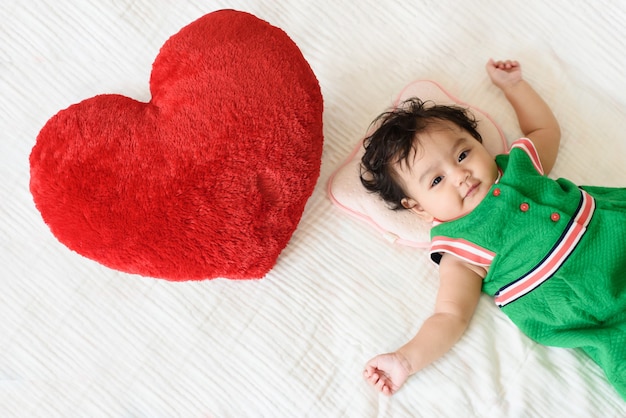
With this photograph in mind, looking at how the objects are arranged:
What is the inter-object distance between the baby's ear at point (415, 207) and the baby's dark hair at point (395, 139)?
1cm

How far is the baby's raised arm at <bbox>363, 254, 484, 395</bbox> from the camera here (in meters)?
1.04

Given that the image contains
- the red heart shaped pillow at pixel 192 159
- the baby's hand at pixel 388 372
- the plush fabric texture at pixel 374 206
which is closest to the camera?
the red heart shaped pillow at pixel 192 159

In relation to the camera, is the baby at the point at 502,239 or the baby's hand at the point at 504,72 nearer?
the baby at the point at 502,239

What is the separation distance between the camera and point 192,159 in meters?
0.94

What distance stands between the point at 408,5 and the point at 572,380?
2.78ft

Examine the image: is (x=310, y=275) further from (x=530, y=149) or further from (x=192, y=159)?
(x=530, y=149)

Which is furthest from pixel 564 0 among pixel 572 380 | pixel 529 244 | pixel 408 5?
pixel 572 380

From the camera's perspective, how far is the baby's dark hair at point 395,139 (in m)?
1.06

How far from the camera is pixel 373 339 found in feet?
3.59

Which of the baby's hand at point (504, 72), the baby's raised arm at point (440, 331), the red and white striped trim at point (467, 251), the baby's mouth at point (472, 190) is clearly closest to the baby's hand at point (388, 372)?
the baby's raised arm at point (440, 331)

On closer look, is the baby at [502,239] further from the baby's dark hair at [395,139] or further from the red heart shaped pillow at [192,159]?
the red heart shaped pillow at [192,159]

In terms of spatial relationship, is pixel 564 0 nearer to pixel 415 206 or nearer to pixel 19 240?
pixel 415 206

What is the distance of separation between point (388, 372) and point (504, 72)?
0.68 m

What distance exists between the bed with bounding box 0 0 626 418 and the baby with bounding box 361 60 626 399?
0.05 m
